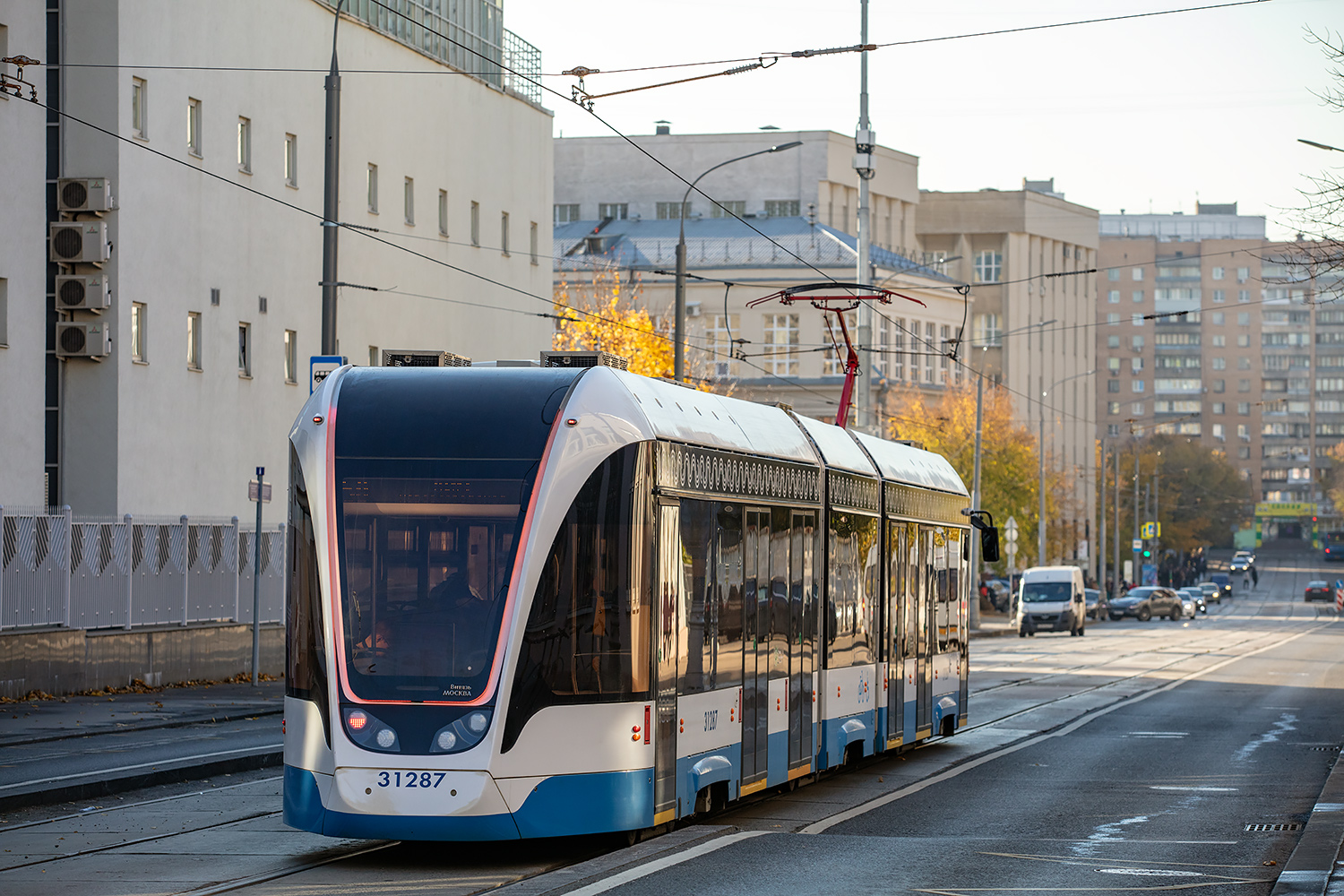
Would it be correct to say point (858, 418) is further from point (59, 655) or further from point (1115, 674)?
point (59, 655)

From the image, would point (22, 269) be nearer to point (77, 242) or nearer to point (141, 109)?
point (77, 242)

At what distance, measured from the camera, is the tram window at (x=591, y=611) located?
1091 cm

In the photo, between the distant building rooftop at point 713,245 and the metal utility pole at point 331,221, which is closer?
the metal utility pole at point 331,221

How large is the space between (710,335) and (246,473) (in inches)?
1705

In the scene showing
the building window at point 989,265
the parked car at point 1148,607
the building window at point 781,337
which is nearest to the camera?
the building window at point 781,337

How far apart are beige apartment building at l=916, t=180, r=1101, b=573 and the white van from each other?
37.7m

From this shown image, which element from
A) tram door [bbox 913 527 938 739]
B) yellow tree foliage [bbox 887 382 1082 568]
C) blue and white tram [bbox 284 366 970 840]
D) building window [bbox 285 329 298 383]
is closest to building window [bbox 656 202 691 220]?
yellow tree foliage [bbox 887 382 1082 568]

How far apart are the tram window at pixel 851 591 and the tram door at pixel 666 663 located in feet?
12.9

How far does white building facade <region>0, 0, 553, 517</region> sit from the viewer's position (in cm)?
3045

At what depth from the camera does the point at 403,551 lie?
36.1 ft

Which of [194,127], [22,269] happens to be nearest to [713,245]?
[194,127]

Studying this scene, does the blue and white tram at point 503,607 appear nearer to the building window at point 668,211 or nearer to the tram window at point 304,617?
the tram window at point 304,617

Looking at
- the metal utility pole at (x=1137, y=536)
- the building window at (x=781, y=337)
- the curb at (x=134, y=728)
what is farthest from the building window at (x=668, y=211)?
the curb at (x=134, y=728)

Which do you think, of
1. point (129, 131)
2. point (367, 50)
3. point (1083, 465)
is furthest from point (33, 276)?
point (1083, 465)
